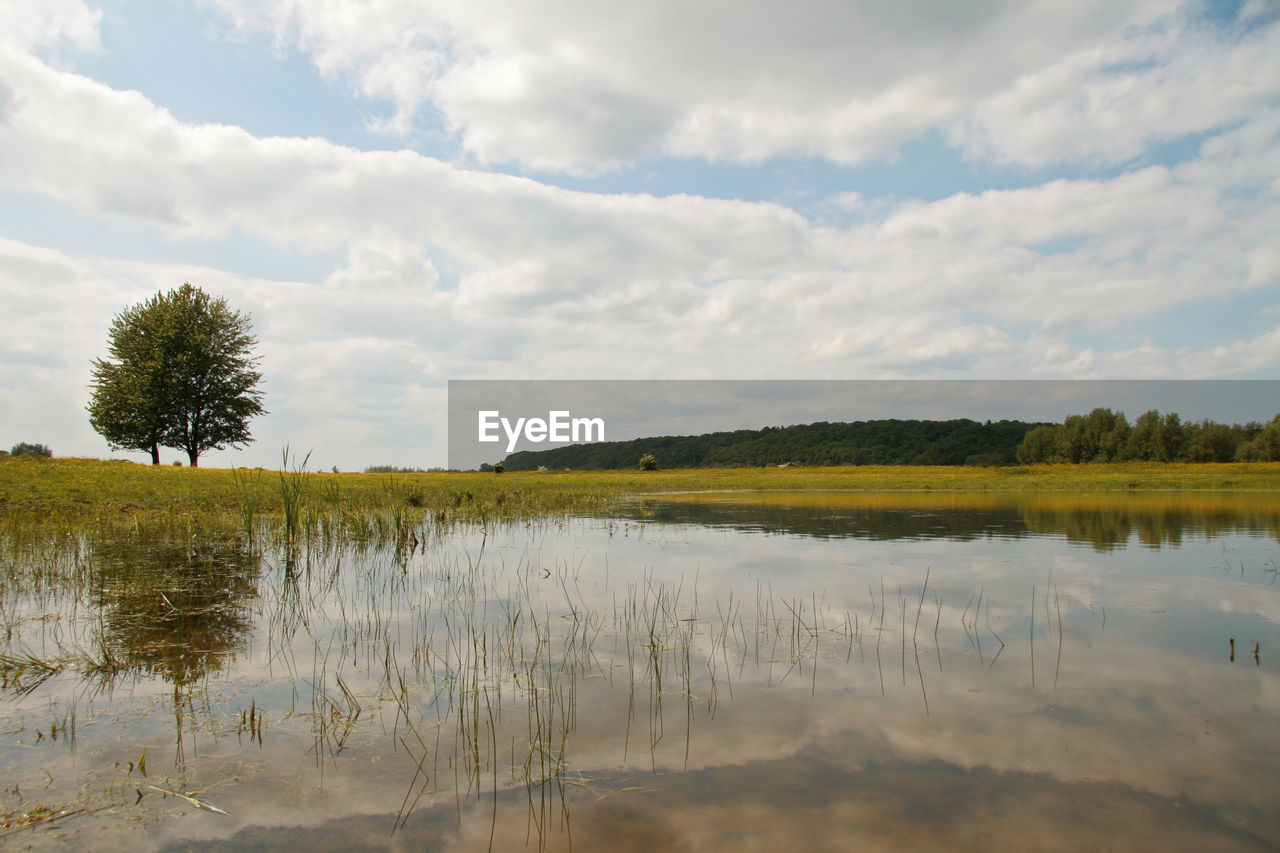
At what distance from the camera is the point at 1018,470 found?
5941 centimetres

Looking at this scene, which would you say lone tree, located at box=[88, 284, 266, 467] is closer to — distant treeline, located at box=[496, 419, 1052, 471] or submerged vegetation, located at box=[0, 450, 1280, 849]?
submerged vegetation, located at box=[0, 450, 1280, 849]

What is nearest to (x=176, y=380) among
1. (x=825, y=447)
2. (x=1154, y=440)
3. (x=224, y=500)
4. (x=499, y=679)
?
(x=224, y=500)

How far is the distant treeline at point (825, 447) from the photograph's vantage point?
100312 mm

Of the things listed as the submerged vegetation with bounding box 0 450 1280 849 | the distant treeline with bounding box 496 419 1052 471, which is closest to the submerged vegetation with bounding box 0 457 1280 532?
the submerged vegetation with bounding box 0 450 1280 849

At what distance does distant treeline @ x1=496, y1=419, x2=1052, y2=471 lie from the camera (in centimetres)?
10031

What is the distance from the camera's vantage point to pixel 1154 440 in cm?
9325

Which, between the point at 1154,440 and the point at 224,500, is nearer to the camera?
the point at 224,500

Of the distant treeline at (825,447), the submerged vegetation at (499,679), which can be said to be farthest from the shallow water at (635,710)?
the distant treeline at (825,447)

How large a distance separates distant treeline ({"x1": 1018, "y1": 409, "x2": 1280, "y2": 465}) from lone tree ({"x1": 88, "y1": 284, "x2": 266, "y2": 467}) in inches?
4077

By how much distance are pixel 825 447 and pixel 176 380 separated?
83.5 meters

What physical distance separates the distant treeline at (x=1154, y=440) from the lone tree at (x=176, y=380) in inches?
4077

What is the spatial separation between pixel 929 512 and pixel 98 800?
22.9 metres

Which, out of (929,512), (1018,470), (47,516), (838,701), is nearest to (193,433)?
(47,516)

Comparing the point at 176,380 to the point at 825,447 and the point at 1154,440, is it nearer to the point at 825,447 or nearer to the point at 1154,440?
the point at 825,447
